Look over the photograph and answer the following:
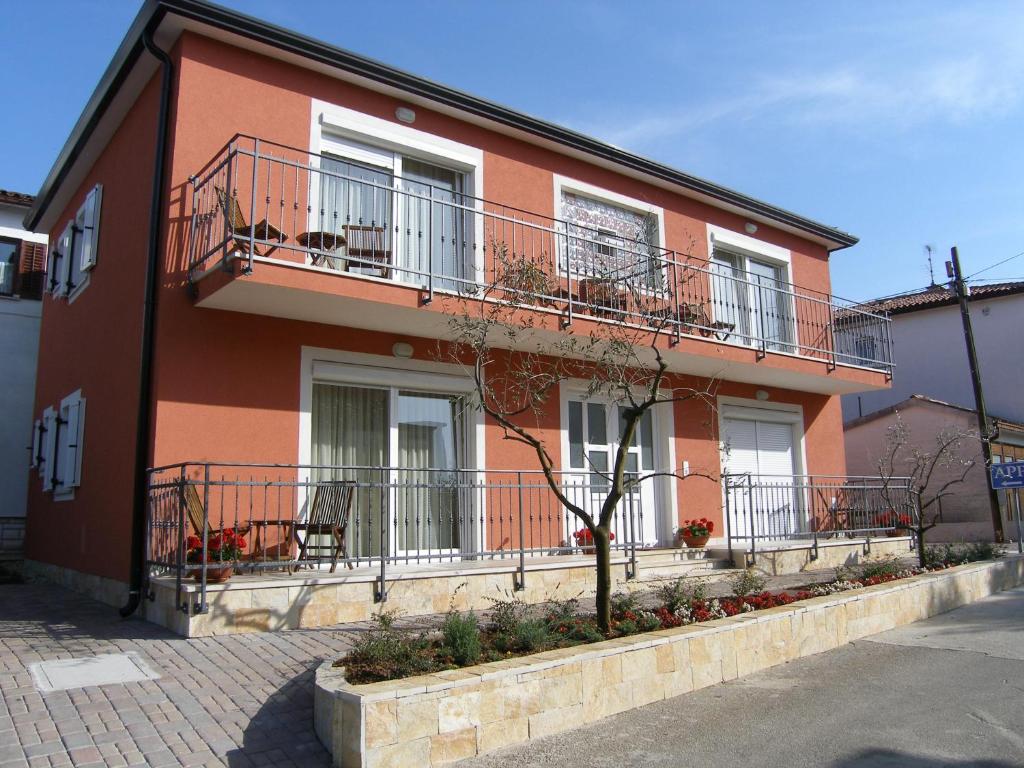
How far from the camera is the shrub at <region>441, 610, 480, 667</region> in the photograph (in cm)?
514

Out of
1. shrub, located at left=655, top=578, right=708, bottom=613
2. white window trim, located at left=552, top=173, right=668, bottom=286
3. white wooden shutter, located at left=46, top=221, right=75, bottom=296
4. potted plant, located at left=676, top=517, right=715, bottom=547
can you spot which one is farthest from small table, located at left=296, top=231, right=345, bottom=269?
potted plant, located at left=676, top=517, right=715, bottom=547

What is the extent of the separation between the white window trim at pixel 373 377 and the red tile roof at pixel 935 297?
15.0 metres

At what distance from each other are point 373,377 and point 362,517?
165 cm

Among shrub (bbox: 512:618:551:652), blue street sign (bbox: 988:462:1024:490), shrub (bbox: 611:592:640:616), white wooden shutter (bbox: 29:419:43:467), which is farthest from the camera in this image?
blue street sign (bbox: 988:462:1024:490)

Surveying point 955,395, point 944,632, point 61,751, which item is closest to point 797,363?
point 944,632

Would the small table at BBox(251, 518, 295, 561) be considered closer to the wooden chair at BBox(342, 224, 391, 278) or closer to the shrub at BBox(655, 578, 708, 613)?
the wooden chair at BBox(342, 224, 391, 278)

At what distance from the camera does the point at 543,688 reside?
16.0 ft

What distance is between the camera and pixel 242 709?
5.00m

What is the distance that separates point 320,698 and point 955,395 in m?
23.6

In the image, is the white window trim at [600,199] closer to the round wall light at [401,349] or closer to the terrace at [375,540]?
the round wall light at [401,349]

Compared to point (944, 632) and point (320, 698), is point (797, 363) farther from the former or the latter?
point (320, 698)

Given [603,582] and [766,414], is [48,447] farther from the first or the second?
[766,414]

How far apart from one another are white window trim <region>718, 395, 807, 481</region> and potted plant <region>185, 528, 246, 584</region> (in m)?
8.17

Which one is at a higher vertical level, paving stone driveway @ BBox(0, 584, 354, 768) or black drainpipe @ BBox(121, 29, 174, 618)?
black drainpipe @ BBox(121, 29, 174, 618)
